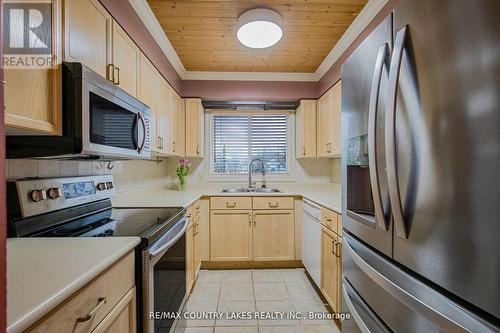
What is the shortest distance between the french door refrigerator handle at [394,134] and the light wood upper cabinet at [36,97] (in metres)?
1.20

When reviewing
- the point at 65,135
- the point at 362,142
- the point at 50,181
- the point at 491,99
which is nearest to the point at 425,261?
the point at 491,99

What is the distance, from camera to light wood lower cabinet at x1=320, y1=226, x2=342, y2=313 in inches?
68.9

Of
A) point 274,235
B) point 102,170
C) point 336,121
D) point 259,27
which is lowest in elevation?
point 274,235

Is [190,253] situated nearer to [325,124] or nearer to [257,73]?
[325,124]

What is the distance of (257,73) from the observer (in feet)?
10.5

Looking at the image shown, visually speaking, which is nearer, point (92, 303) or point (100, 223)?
point (92, 303)

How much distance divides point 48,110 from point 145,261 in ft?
2.28

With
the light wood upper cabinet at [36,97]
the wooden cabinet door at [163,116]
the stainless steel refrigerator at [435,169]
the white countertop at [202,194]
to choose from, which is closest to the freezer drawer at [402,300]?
the stainless steel refrigerator at [435,169]

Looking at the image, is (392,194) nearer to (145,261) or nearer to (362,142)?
(362,142)

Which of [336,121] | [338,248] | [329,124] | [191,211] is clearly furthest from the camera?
[329,124]

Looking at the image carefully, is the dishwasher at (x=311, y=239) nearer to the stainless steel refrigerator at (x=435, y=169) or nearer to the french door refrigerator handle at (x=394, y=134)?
the stainless steel refrigerator at (x=435, y=169)

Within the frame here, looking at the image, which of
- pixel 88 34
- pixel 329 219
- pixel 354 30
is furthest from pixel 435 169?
pixel 354 30

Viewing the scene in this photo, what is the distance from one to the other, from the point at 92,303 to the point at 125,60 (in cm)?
146

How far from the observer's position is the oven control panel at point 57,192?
1.07m
